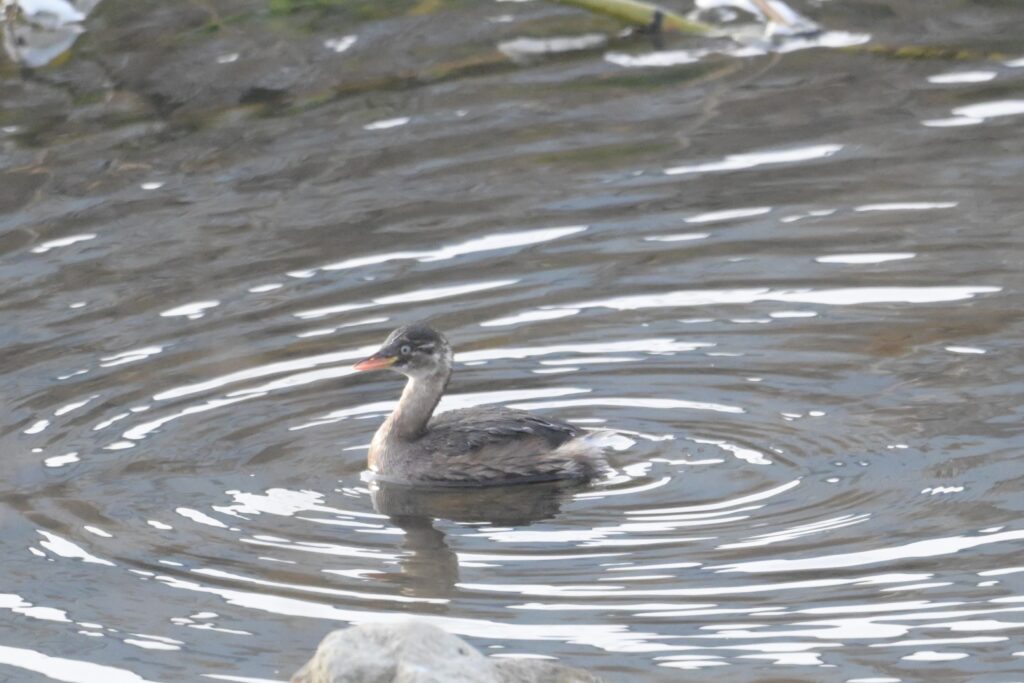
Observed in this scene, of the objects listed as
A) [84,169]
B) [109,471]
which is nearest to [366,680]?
[109,471]

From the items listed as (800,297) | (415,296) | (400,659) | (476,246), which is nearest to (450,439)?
(415,296)

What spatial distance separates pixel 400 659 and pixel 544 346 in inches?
190

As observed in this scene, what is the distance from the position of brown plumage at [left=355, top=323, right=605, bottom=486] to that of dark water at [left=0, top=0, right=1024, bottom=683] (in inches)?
6.3

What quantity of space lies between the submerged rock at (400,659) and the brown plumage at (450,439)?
3.07 meters

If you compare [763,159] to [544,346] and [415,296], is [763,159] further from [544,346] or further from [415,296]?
[544,346]

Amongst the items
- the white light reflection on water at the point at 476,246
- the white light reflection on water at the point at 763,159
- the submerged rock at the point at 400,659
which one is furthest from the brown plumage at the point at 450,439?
the white light reflection on water at the point at 763,159

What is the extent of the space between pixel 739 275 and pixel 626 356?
1239 mm

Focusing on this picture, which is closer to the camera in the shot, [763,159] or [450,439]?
[450,439]

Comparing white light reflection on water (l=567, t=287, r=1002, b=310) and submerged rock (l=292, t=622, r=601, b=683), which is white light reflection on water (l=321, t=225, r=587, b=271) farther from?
submerged rock (l=292, t=622, r=601, b=683)

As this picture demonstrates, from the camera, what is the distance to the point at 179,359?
34.4ft

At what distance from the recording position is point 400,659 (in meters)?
5.74

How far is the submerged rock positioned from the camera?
5.72m

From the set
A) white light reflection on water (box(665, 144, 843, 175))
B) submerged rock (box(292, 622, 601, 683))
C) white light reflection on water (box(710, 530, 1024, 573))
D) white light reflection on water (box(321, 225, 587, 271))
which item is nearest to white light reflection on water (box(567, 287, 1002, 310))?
white light reflection on water (box(321, 225, 587, 271))

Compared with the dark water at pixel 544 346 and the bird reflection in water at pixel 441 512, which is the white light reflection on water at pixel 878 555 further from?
the bird reflection in water at pixel 441 512
